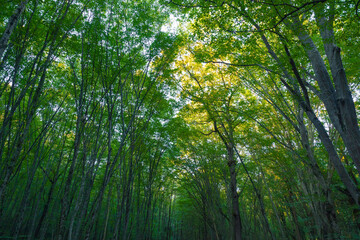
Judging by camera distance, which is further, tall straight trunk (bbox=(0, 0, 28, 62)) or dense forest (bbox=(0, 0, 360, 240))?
dense forest (bbox=(0, 0, 360, 240))

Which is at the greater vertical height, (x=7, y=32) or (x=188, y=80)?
(x=188, y=80)

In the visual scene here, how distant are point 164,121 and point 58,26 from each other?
6.05 metres

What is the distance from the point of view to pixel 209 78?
26.2ft

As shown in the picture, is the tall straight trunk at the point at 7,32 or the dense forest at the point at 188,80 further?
the dense forest at the point at 188,80

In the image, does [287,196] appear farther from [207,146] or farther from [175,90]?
[175,90]

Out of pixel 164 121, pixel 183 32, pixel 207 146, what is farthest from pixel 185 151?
pixel 183 32

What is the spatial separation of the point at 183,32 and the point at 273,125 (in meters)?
5.74

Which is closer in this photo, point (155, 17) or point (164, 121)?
point (155, 17)

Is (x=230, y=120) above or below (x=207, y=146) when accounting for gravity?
above

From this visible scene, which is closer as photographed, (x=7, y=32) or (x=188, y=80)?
(x=7, y=32)

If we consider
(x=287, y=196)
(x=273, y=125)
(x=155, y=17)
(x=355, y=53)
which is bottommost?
(x=287, y=196)

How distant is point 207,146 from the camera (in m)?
10.0

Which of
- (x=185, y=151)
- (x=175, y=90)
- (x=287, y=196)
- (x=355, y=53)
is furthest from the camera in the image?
(x=287, y=196)

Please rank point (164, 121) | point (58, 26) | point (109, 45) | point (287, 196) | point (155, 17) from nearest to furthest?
1. point (58, 26)
2. point (109, 45)
3. point (155, 17)
4. point (164, 121)
5. point (287, 196)
